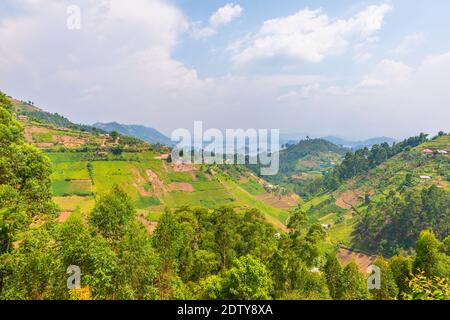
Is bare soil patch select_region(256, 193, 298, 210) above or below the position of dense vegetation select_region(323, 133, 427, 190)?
below

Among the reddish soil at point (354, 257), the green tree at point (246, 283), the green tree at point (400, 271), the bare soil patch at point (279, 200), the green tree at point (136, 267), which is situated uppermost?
the green tree at point (136, 267)

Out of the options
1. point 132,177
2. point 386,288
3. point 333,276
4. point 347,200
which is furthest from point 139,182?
point 347,200

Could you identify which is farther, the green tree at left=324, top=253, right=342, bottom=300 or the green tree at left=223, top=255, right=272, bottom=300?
the green tree at left=324, top=253, right=342, bottom=300

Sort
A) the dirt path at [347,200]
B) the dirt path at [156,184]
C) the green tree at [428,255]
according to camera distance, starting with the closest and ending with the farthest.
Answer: the green tree at [428,255] → the dirt path at [156,184] → the dirt path at [347,200]

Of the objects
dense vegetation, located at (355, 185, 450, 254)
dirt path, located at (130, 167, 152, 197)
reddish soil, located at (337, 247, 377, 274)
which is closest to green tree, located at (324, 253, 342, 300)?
reddish soil, located at (337, 247, 377, 274)

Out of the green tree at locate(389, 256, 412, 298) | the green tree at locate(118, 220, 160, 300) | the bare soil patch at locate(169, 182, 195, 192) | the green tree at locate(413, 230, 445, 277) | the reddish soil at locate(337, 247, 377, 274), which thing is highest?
the green tree at locate(118, 220, 160, 300)

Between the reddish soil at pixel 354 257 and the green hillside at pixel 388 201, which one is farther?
the green hillside at pixel 388 201

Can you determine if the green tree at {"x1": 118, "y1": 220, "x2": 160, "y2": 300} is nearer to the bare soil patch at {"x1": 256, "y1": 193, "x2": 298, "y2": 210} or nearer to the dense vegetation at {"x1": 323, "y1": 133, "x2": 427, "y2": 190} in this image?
the bare soil patch at {"x1": 256, "y1": 193, "x2": 298, "y2": 210}

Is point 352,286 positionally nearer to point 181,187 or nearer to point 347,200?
point 181,187

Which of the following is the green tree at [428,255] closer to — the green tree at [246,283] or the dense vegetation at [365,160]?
the green tree at [246,283]

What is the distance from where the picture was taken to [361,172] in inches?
5827

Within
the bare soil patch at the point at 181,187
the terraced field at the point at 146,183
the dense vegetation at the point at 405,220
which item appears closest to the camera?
the dense vegetation at the point at 405,220

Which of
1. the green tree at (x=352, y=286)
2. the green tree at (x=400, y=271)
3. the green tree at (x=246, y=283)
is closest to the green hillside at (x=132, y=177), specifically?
the green tree at (x=352, y=286)
